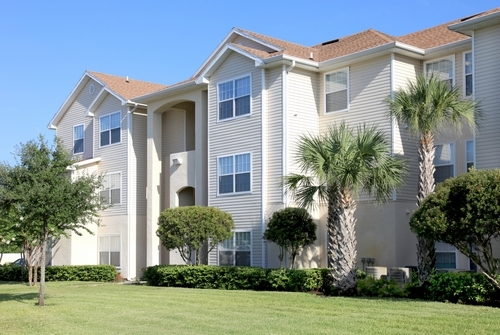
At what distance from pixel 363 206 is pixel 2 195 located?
39.1 ft

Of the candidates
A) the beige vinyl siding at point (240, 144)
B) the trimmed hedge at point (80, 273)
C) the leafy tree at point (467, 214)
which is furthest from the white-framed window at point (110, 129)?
the leafy tree at point (467, 214)

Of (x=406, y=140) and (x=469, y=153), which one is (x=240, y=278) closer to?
(x=406, y=140)

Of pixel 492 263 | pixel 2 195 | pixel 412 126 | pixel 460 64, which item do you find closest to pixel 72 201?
pixel 2 195

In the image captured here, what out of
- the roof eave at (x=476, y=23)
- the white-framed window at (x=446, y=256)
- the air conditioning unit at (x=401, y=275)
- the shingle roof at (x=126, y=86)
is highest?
the shingle roof at (x=126, y=86)

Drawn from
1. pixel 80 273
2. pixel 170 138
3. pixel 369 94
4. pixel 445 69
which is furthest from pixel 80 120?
pixel 445 69

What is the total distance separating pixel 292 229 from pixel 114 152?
46.0 ft

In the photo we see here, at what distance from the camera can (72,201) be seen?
20.0m

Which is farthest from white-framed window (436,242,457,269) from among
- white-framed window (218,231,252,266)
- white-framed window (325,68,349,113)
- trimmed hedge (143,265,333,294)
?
white-framed window (218,231,252,266)

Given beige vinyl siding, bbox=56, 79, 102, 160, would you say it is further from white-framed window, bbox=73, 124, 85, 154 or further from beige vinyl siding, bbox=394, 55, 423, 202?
beige vinyl siding, bbox=394, 55, 423, 202

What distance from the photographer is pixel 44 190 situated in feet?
63.8

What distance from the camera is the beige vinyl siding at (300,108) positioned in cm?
2536

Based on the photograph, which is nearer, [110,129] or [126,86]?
[110,129]

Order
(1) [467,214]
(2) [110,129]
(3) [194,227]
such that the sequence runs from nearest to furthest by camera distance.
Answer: (1) [467,214] < (3) [194,227] < (2) [110,129]

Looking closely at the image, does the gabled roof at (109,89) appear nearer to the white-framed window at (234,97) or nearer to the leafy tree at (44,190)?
the white-framed window at (234,97)
